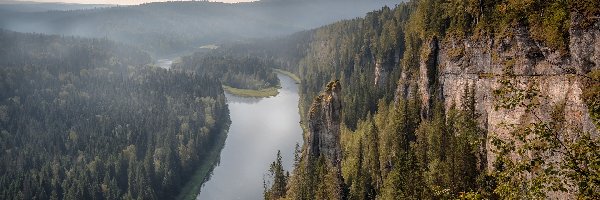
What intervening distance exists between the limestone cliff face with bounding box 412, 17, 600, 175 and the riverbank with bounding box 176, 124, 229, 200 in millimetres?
64766

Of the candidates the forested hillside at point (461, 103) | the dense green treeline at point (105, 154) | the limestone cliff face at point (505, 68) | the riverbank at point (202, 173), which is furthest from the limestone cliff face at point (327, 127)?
the dense green treeline at point (105, 154)

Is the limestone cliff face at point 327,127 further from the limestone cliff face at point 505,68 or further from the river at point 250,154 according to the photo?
the river at point 250,154

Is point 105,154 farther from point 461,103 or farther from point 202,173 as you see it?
point 461,103

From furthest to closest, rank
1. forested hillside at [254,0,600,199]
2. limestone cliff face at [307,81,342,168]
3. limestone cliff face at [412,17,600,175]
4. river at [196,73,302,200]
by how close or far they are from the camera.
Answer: river at [196,73,302,200]
limestone cliff face at [307,81,342,168]
forested hillside at [254,0,600,199]
limestone cliff face at [412,17,600,175]

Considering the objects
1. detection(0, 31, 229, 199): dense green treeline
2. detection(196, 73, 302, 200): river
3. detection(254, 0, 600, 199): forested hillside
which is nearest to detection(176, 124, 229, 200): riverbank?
detection(196, 73, 302, 200): river

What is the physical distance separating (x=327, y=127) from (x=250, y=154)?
70595 millimetres

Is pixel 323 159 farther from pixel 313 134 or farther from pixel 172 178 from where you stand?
pixel 172 178

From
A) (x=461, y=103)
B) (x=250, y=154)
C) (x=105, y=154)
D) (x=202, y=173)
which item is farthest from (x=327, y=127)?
(x=105, y=154)

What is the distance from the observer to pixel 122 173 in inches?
5448

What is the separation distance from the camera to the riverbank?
418 feet

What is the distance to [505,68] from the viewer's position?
41.8m

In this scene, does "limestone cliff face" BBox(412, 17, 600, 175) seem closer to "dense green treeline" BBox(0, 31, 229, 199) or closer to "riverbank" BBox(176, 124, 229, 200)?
"riverbank" BBox(176, 124, 229, 200)

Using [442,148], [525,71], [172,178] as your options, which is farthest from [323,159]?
[172,178]

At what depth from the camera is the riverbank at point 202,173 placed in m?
127
